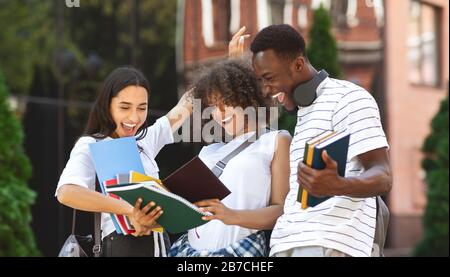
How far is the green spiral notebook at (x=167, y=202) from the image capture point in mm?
3328

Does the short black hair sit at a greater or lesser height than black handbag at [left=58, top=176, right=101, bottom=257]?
greater

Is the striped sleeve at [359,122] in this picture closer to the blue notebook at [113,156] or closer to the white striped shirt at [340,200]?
the white striped shirt at [340,200]

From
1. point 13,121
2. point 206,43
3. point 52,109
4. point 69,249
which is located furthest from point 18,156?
point 69,249

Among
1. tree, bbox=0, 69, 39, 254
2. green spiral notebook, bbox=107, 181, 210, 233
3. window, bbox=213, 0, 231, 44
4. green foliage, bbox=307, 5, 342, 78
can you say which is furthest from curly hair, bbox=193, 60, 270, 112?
window, bbox=213, 0, 231, 44

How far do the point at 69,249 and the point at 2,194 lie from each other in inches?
194

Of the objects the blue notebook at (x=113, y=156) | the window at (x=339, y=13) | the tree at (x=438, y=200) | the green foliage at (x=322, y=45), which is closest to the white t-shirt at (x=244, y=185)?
the blue notebook at (x=113, y=156)

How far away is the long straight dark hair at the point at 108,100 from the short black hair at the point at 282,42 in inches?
25.6

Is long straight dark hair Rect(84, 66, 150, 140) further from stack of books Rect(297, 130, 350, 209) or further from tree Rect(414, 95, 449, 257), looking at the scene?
tree Rect(414, 95, 449, 257)

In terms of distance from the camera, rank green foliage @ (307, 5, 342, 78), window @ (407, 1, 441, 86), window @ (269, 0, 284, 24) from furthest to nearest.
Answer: window @ (407, 1, 441, 86), window @ (269, 0, 284, 24), green foliage @ (307, 5, 342, 78)

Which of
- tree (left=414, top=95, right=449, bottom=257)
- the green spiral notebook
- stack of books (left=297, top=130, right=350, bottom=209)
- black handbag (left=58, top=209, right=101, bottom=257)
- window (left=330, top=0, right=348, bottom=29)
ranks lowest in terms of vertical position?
tree (left=414, top=95, right=449, bottom=257)

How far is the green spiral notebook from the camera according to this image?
3.33m

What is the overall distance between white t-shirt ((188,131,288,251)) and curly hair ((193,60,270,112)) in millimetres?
163

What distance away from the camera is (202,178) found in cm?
336
